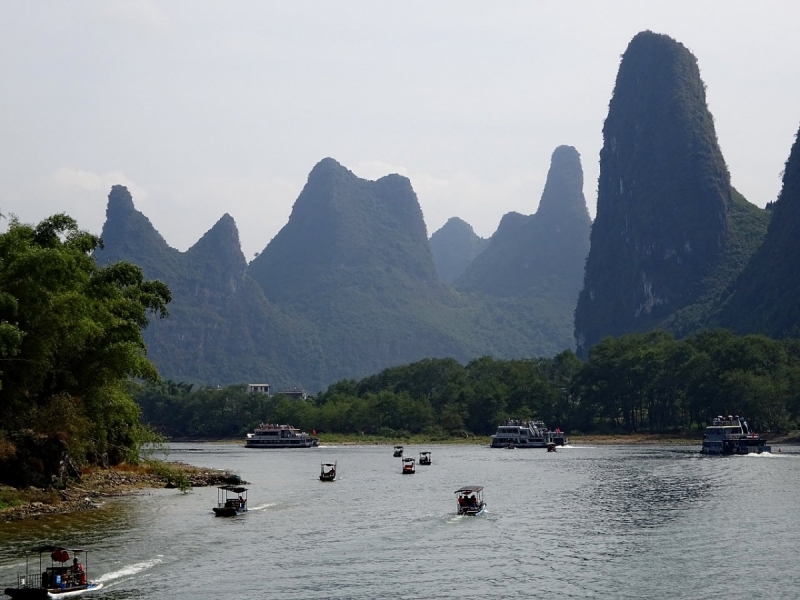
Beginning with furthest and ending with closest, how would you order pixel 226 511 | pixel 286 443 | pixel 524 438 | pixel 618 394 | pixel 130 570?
pixel 286 443
pixel 618 394
pixel 524 438
pixel 226 511
pixel 130 570

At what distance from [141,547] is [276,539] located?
7.26 meters

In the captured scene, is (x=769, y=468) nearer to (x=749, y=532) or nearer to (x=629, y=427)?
(x=749, y=532)

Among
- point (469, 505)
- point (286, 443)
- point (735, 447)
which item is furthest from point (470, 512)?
point (286, 443)

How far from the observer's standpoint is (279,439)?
167875 mm

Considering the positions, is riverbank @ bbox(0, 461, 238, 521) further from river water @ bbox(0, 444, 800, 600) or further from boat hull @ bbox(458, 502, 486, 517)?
boat hull @ bbox(458, 502, 486, 517)

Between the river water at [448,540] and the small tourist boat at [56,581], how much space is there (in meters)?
0.80

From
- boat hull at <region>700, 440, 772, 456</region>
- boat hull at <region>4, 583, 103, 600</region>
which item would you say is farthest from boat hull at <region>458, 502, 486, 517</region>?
boat hull at <region>700, 440, 772, 456</region>

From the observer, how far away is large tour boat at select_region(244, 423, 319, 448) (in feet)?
546

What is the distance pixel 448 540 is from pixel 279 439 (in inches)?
4620

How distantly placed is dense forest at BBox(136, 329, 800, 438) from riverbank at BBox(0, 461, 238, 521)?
85116 mm

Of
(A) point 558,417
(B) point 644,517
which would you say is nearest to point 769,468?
(B) point 644,517

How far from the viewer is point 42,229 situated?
72688 millimetres

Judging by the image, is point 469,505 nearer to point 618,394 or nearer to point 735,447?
point 735,447

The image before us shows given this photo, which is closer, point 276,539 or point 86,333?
point 276,539
